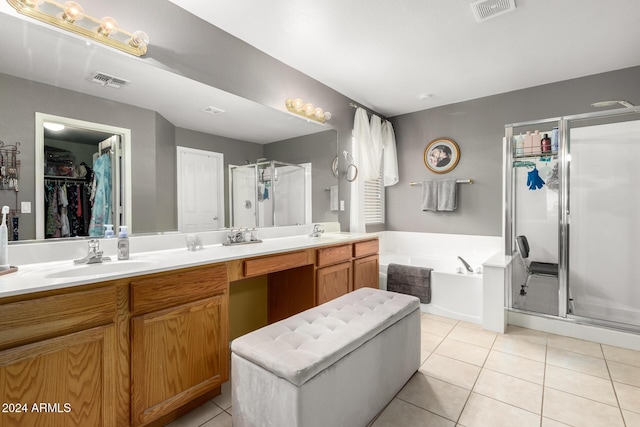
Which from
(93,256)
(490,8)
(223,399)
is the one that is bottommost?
(223,399)

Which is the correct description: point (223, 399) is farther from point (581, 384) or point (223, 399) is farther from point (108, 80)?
point (581, 384)

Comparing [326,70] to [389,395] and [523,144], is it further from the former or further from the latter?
[389,395]

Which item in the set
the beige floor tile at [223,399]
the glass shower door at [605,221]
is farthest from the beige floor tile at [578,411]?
the beige floor tile at [223,399]

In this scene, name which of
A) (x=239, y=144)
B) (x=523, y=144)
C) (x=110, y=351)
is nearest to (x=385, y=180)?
(x=523, y=144)

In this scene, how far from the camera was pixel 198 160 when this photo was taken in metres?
2.17

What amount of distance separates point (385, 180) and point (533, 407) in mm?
3015

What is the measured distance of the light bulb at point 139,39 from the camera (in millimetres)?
1729

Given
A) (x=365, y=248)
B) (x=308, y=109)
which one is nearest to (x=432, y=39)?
(x=308, y=109)

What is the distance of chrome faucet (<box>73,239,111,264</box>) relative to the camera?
61.7 inches

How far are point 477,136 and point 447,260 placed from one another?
1.58 meters

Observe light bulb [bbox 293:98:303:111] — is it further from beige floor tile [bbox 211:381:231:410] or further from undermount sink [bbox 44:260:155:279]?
beige floor tile [bbox 211:381:231:410]

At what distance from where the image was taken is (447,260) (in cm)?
378

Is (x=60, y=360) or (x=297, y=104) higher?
(x=297, y=104)

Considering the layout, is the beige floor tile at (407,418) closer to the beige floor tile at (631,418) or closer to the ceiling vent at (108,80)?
the beige floor tile at (631,418)
